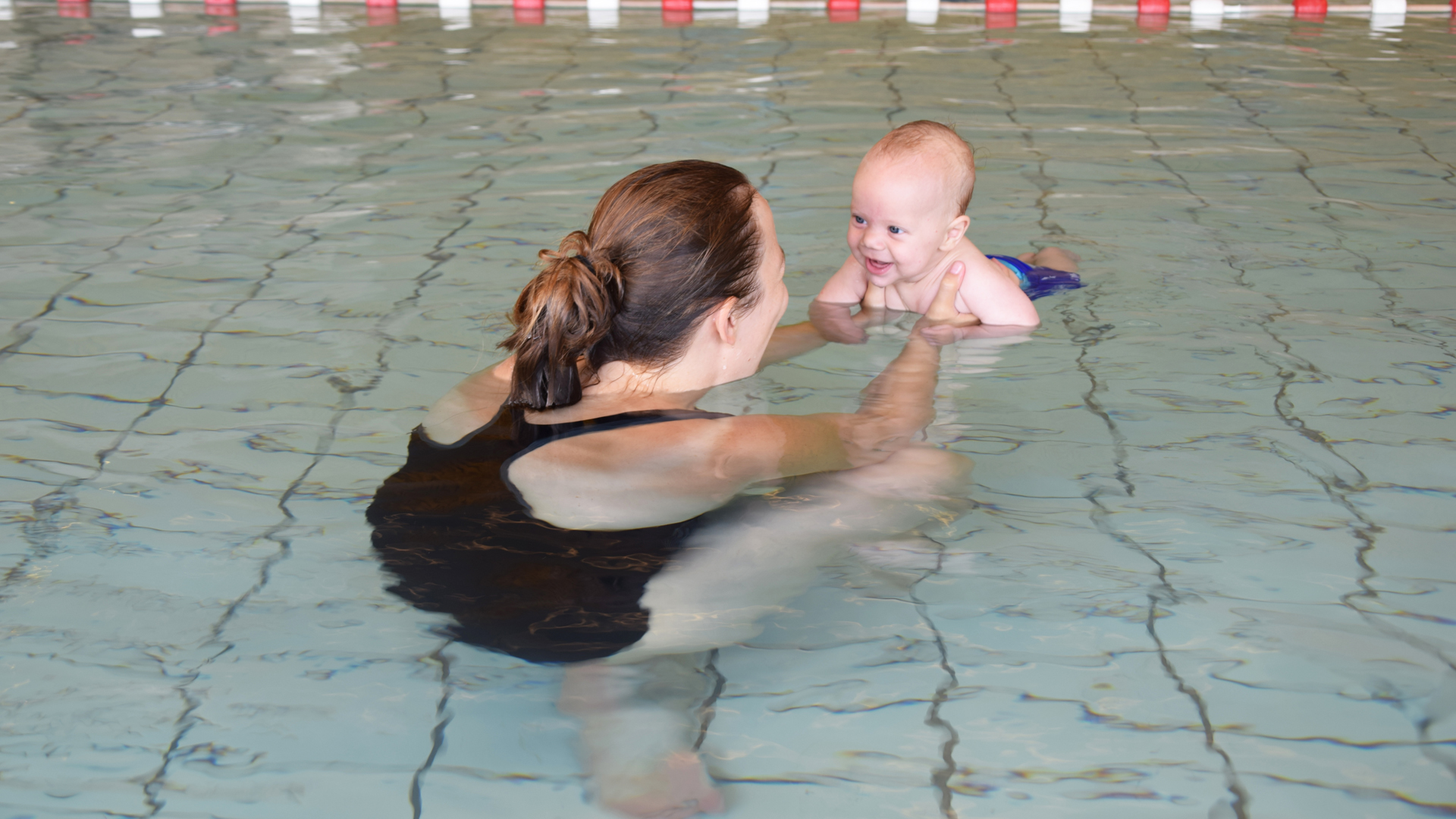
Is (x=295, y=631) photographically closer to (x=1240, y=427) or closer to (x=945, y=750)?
(x=945, y=750)

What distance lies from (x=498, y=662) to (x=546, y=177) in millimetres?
2938

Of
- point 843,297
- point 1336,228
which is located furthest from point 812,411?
point 1336,228

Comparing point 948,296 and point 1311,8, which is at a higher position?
point 1311,8

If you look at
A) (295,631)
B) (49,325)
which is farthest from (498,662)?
(49,325)

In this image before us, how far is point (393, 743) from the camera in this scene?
1568mm

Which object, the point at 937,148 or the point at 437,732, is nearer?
the point at 437,732

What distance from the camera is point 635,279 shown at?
6.08 ft

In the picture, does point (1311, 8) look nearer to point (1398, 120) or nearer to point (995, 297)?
point (1398, 120)

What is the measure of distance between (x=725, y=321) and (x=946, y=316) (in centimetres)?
126

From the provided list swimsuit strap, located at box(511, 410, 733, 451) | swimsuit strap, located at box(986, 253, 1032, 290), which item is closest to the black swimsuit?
swimsuit strap, located at box(511, 410, 733, 451)

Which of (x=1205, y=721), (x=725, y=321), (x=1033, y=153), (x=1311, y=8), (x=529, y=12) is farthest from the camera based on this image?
(x=529, y=12)

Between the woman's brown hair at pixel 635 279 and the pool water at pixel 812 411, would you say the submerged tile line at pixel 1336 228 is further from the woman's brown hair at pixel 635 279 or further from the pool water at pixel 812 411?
the woman's brown hair at pixel 635 279

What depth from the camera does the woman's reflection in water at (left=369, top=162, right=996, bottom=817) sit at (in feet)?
5.35

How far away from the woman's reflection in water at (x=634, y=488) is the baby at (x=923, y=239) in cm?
90
